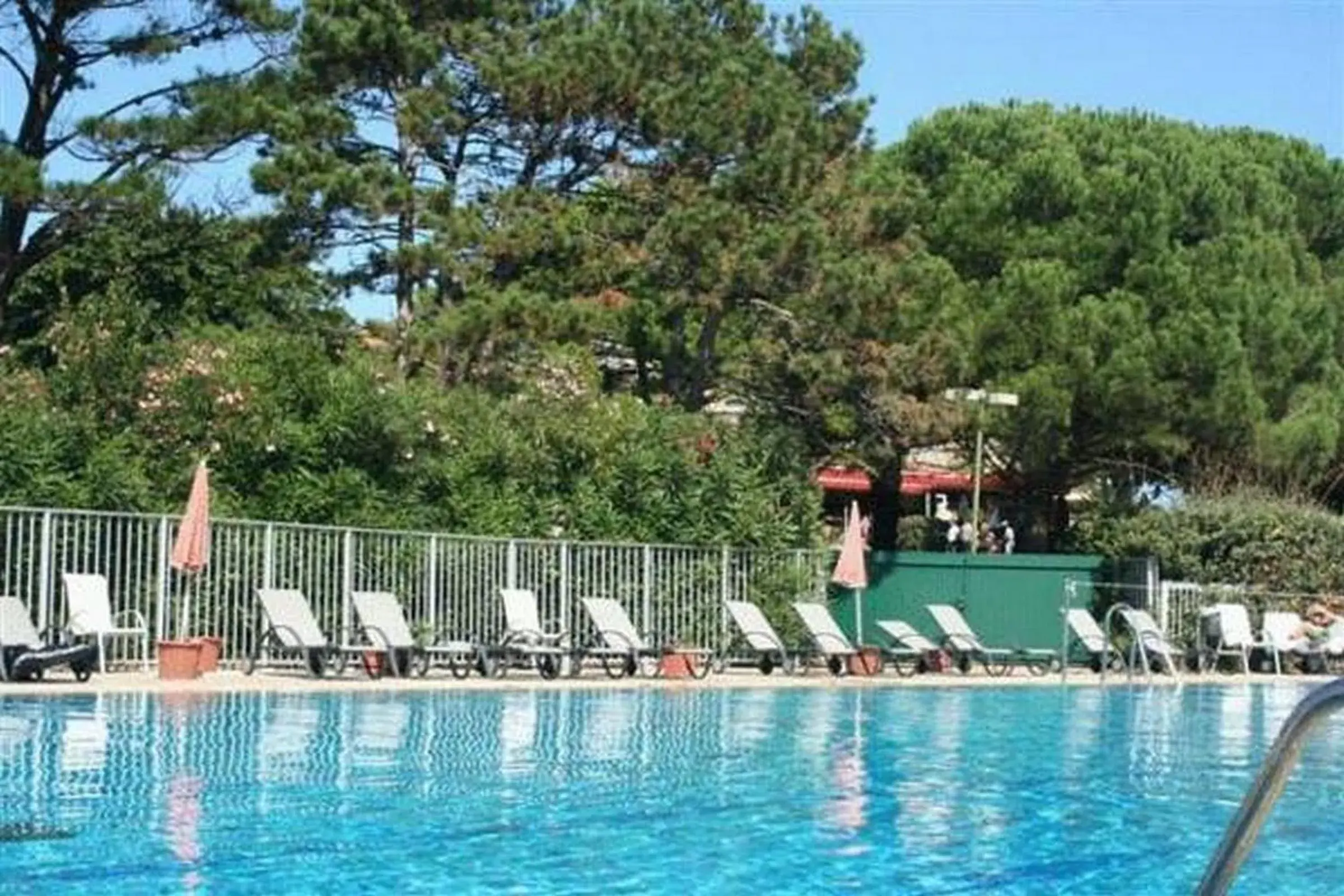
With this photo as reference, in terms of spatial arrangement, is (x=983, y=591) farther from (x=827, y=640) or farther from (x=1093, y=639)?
(x=827, y=640)

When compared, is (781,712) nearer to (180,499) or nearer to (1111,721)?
(1111,721)

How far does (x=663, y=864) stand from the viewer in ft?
27.2

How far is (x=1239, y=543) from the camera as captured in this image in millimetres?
27500

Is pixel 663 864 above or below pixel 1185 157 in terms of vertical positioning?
below

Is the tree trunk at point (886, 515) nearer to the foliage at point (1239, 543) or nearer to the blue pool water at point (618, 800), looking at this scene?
the foliage at point (1239, 543)

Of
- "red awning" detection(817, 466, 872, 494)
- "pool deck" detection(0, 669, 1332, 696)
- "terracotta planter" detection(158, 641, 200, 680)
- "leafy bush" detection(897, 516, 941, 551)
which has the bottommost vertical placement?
"pool deck" detection(0, 669, 1332, 696)

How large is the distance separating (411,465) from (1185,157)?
15337mm

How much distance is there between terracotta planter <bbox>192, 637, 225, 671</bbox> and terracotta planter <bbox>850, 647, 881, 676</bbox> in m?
7.85

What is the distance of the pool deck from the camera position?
16.5 meters

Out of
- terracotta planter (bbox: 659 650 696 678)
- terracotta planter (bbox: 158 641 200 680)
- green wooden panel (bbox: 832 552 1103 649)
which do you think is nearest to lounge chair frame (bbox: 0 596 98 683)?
terracotta planter (bbox: 158 641 200 680)

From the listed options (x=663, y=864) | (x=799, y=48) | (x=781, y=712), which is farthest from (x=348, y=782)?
(x=799, y=48)

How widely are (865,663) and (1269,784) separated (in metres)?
20.3

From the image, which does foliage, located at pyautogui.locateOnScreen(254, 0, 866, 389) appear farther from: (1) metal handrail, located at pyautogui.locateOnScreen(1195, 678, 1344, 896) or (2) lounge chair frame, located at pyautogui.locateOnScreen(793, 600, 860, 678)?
(1) metal handrail, located at pyautogui.locateOnScreen(1195, 678, 1344, 896)

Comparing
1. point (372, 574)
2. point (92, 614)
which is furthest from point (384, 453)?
point (92, 614)
